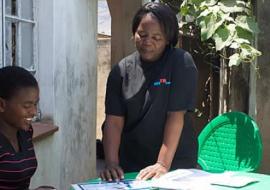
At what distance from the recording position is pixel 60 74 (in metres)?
4.26

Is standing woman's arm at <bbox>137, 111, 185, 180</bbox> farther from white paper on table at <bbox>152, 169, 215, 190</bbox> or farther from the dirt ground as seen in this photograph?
the dirt ground

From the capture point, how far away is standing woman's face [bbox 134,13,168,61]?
2537 millimetres

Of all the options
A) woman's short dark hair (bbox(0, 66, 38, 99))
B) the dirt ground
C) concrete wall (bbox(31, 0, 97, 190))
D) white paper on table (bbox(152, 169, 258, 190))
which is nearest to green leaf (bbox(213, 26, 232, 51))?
concrete wall (bbox(31, 0, 97, 190))

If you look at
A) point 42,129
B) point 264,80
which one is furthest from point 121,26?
point 42,129

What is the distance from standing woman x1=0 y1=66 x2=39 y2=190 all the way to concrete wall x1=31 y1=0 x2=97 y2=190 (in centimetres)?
151

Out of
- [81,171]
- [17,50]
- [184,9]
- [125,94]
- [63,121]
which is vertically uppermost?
[184,9]

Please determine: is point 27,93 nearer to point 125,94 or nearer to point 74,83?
point 125,94

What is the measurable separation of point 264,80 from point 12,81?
324cm

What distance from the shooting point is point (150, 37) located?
8.34ft

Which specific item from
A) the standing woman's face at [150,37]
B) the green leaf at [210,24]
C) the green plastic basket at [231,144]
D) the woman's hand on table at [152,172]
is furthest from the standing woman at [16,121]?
the green leaf at [210,24]

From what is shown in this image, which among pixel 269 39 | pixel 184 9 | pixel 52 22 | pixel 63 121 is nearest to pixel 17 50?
pixel 52 22

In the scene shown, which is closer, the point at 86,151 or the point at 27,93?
the point at 27,93

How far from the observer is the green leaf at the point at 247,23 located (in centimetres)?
402

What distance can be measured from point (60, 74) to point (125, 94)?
1749 mm
